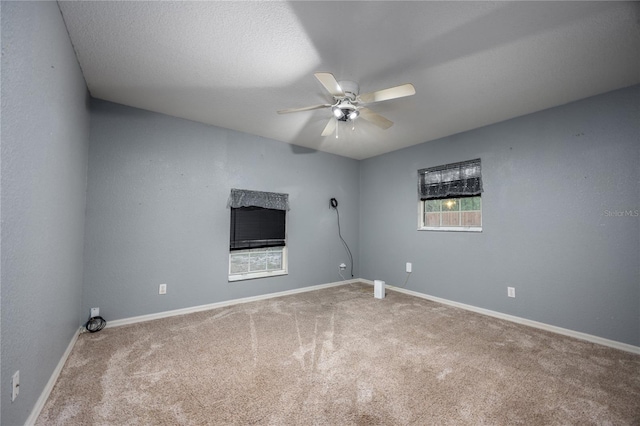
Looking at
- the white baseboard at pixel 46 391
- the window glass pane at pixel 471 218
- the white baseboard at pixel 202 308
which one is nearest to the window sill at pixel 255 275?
the white baseboard at pixel 202 308

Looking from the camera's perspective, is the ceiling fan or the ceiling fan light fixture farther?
the ceiling fan light fixture

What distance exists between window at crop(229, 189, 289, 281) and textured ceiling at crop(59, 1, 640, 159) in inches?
51.7

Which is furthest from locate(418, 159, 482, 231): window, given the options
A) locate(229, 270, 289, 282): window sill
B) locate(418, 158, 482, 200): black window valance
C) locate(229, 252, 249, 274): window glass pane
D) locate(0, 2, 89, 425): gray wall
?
locate(0, 2, 89, 425): gray wall

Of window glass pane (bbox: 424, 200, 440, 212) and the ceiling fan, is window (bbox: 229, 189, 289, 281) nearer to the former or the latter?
the ceiling fan

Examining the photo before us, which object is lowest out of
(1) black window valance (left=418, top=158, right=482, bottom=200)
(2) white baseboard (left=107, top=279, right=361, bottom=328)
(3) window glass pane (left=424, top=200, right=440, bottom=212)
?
(2) white baseboard (left=107, top=279, right=361, bottom=328)

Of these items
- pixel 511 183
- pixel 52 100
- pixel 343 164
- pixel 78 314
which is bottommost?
pixel 78 314

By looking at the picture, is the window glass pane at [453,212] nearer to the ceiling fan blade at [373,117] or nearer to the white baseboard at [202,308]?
the ceiling fan blade at [373,117]

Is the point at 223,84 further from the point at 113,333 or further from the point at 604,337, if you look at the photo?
the point at 604,337

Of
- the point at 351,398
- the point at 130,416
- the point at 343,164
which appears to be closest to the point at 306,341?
the point at 351,398

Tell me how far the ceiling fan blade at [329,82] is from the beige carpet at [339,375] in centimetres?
220

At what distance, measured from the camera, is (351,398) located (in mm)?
1676

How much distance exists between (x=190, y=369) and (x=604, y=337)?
3844 mm

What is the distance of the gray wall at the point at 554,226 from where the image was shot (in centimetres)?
249

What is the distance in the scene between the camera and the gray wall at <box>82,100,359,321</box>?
9.34ft
